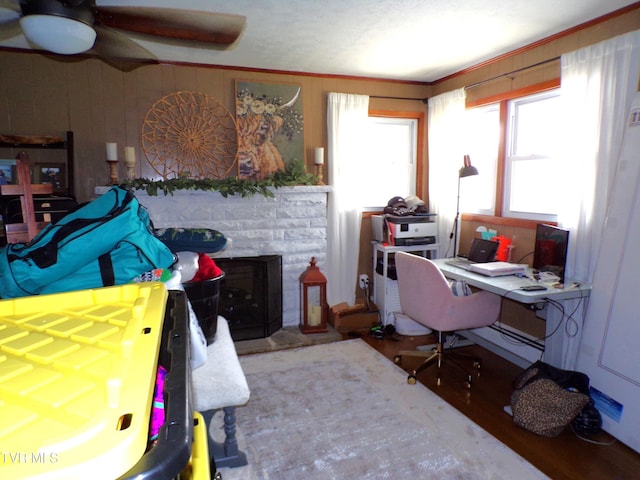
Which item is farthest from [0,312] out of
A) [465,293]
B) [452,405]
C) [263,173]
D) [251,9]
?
[263,173]

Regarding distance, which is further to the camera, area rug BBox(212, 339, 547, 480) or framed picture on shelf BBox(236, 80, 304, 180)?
framed picture on shelf BBox(236, 80, 304, 180)

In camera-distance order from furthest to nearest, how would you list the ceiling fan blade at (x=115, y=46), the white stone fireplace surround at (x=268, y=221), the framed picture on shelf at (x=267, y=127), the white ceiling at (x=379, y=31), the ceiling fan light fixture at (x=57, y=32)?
the framed picture on shelf at (x=267, y=127), the white stone fireplace surround at (x=268, y=221), the white ceiling at (x=379, y=31), the ceiling fan blade at (x=115, y=46), the ceiling fan light fixture at (x=57, y=32)

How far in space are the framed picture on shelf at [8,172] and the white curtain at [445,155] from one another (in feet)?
11.5

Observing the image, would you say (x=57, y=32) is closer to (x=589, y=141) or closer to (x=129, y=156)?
(x=129, y=156)

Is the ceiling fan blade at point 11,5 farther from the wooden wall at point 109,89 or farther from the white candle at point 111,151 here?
the wooden wall at point 109,89

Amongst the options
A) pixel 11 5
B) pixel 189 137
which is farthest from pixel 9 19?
pixel 189 137

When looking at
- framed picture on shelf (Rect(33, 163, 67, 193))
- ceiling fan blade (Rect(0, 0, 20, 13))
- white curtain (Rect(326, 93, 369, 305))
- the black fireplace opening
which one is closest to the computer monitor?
white curtain (Rect(326, 93, 369, 305))

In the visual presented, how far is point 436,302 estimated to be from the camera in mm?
2561

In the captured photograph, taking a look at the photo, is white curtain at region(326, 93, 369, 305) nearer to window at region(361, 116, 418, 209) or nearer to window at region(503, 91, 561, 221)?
window at region(361, 116, 418, 209)

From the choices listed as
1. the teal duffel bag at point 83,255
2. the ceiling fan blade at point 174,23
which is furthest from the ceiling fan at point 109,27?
the teal duffel bag at point 83,255

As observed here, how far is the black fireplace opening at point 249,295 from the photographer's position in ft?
11.0

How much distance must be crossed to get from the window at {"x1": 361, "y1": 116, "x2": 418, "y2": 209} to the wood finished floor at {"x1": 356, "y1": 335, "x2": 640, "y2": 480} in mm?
1819

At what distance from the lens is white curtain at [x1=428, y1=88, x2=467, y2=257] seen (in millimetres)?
3600

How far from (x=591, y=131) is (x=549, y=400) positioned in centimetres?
162
